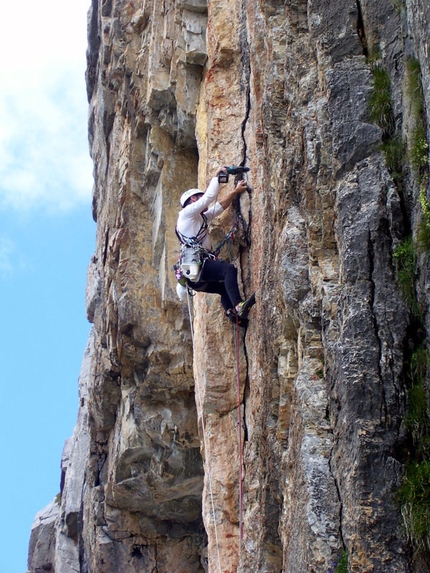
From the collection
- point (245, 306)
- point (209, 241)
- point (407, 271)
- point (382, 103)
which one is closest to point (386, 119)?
point (382, 103)

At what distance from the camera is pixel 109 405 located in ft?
61.1

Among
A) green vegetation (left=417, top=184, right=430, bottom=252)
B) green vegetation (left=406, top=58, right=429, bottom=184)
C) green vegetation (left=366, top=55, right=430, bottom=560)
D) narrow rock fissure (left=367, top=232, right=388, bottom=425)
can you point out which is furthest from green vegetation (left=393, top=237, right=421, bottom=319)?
green vegetation (left=406, top=58, right=429, bottom=184)

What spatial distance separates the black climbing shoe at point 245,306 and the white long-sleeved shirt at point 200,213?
1422 millimetres

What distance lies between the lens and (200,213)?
11930mm

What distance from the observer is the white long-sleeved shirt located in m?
11.6

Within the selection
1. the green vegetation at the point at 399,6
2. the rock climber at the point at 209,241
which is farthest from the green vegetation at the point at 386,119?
the rock climber at the point at 209,241

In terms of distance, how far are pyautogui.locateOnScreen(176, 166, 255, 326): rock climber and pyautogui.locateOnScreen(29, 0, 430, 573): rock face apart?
0.23 metres

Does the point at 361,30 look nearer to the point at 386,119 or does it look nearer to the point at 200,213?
the point at 386,119

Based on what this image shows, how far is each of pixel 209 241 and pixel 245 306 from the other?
1597mm

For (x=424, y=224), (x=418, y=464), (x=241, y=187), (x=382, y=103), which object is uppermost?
(x=241, y=187)

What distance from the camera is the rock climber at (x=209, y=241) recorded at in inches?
442

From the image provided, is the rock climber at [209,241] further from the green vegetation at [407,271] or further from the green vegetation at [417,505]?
the green vegetation at [417,505]

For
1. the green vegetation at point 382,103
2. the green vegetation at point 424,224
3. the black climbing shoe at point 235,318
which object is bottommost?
the green vegetation at point 424,224

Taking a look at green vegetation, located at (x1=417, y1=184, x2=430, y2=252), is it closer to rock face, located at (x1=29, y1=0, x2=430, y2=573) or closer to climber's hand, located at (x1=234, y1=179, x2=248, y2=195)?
rock face, located at (x1=29, y1=0, x2=430, y2=573)
